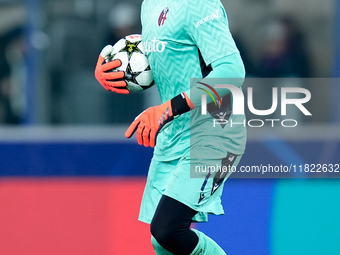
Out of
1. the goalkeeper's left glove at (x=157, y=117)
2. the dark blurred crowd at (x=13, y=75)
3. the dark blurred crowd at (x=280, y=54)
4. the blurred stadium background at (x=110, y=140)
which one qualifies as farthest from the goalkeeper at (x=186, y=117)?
the dark blurred crowd at (x=13, y=75)

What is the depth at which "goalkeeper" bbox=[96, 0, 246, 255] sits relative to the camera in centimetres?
262

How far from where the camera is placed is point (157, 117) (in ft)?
8.52

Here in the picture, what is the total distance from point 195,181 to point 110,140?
2.18 m

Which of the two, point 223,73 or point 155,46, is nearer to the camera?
point 223,73

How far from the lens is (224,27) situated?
271cm

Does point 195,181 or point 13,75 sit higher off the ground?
point 13,75

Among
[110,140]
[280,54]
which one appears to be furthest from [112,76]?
[280,54]

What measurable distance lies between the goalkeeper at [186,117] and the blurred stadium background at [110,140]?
1.18 metres

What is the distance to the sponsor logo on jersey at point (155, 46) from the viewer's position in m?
2.79

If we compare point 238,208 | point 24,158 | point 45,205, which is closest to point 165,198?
point 238,208

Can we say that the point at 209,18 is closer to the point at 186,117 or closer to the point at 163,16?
the point at 163,16

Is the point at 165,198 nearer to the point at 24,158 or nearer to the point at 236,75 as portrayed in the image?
the point at 236,75

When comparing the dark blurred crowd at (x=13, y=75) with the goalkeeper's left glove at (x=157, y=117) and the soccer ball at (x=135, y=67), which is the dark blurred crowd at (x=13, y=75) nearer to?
the soccer ball at (x=135, y=67)

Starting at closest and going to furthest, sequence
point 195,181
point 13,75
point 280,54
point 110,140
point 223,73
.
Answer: point 223,73 < point 195,181 < point 110,140 < point 280,54 < point 13,75
